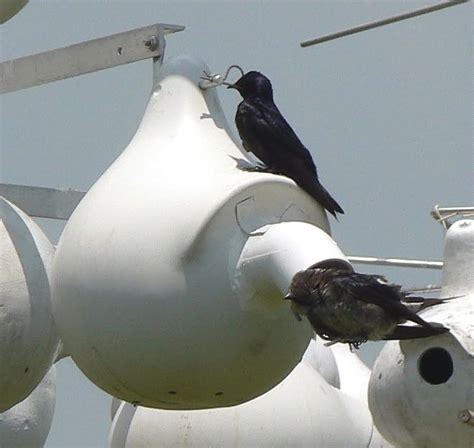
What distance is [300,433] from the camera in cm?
864

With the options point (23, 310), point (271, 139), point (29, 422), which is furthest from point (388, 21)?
point (29, 422)

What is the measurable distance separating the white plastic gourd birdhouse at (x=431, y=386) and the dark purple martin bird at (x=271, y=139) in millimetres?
1665

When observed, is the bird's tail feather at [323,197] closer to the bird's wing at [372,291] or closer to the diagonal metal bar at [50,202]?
the bird's wing at [372,291]

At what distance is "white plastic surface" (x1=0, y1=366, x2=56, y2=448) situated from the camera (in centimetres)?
895

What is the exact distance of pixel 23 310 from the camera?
7625 millimetres

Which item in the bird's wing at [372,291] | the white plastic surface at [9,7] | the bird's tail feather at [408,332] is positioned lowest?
the bird's tail feather at [408,332]

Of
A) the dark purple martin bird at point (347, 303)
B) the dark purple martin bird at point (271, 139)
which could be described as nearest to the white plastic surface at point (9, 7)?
the dark purple martin bird at point (271, 139)

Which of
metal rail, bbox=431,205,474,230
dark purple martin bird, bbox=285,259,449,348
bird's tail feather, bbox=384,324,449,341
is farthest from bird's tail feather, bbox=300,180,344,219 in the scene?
metal rail, bbox=431,205,474,230

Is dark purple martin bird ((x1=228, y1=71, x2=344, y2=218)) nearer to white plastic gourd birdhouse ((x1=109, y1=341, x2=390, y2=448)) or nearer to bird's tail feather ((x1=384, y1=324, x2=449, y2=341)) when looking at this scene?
bird's tail feather ((x1=384, y1=324, x2=449, y2=341))

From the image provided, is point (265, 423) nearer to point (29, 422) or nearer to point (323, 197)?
point (29, 422)

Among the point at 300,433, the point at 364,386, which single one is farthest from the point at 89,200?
the point at 364,386

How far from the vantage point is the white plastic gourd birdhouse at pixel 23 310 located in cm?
762

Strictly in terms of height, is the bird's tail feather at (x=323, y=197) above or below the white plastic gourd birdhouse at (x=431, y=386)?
above

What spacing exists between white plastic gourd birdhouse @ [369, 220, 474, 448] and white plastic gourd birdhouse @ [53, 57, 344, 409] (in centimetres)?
186
